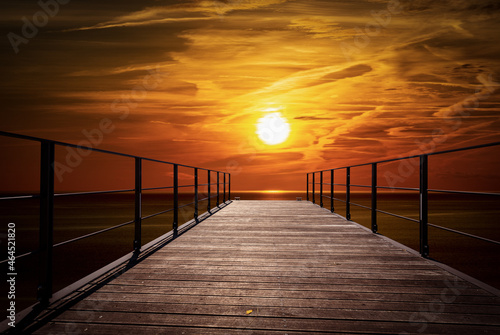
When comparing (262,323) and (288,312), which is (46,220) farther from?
(288,312)

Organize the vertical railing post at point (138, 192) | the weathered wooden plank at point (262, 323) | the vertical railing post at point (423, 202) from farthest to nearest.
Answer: the vertical railing post at point (138, 192) → the vertical railing post at point (423, 202) → the weathered wooden plank at point (262, 323)

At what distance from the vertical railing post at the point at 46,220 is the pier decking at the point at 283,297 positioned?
0.74 feet

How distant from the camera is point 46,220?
1828 millimetres

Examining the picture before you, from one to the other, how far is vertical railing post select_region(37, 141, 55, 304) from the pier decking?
Result: 0.23 meters

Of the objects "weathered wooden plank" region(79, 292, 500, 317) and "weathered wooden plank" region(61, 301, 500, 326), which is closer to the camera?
"weathered wooden plank" region(61, 301, 500, 326)

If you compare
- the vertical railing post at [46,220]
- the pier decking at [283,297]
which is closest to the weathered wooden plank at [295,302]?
the pier decking at [283,297]

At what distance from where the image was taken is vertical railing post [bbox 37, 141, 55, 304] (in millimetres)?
1781

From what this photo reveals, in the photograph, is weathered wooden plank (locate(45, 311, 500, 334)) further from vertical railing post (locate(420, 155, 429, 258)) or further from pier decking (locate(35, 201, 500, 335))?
vertical railing post (locate(420, 155, 429, 258))

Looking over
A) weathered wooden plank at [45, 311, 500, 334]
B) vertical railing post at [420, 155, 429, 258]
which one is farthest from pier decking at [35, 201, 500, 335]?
vertical railing post at [420, 155, 429, 258]

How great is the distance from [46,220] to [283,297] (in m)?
1.48

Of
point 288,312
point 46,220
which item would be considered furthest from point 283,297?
point 46,220

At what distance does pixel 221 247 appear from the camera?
3.19 m

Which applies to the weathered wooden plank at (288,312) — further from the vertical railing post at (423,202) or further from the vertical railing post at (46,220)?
the vertical railing post at (423,202)

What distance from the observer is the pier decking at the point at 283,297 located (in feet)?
5.07
